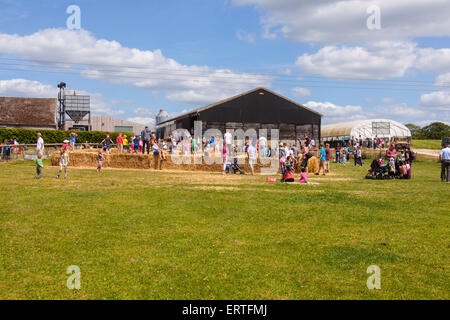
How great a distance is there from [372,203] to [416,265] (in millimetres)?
6131

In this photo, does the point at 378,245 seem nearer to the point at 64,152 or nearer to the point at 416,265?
the point at 416,265

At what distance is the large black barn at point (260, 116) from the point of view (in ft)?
146

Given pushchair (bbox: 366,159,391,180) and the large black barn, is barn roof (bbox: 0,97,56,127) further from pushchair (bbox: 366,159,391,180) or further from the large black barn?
pushchair (bbox: 366,159,391,180)

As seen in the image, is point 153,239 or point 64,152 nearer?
point 153,239

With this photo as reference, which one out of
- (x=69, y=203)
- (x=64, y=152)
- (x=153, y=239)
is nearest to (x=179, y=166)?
(x=64, y=152)

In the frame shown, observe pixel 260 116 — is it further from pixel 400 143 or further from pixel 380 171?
pixel 380 171

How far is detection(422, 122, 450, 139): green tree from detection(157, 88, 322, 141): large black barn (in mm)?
48904

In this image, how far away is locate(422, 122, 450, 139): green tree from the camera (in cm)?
8312

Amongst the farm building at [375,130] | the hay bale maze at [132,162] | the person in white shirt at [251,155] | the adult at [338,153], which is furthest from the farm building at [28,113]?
the farm building at [375,130]

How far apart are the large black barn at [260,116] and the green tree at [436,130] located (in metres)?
48.9

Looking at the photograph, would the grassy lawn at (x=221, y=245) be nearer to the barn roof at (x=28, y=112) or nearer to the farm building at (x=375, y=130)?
the barn roof at (x=28, y=112)

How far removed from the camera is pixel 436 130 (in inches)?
3467

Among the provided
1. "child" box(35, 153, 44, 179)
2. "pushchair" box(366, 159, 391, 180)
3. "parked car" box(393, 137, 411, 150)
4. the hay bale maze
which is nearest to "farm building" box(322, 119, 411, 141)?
"parked car" box(393, 137, 411, 150)
